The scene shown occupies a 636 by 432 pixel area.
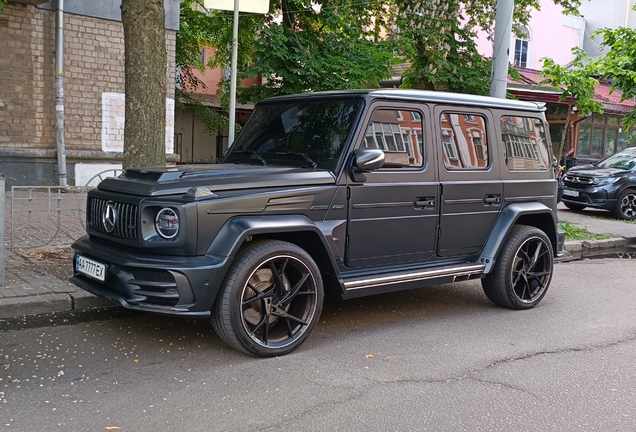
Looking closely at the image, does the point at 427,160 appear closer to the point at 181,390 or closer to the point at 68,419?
the point at 181,390

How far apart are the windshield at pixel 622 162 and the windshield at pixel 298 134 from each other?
12658mm

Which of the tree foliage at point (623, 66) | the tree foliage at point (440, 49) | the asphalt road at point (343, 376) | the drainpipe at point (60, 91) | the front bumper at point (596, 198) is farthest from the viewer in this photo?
the tree foliage at point (440, 49)

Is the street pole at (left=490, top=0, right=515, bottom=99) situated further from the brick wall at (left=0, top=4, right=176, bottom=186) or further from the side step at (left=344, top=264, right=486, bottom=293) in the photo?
the brick wall at (left=0, top=4, right=176, bottom=186)

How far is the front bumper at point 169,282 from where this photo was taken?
4.40 m

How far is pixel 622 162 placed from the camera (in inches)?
648

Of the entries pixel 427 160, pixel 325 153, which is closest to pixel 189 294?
pixel 325 153

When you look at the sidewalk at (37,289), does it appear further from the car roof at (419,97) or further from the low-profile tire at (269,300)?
the car roof at (419,97)

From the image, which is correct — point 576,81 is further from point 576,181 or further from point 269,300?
point 269,300

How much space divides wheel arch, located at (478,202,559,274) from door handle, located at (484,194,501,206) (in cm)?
13

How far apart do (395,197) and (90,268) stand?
246cm

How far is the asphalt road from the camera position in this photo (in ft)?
12.5

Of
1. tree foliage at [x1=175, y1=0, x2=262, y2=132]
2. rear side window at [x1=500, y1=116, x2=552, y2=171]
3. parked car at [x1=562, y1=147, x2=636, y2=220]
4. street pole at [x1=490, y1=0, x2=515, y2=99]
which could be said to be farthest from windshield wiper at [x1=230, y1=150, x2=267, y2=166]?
parked car at [x1=562, y1=147, x2=636, y2=220]

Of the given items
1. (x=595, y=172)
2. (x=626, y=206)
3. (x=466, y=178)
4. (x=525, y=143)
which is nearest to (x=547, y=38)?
(x=595, y=172)

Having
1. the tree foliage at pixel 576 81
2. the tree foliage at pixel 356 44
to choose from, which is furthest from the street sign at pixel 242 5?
the tree foliage at pixel 576 81
